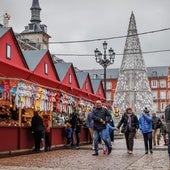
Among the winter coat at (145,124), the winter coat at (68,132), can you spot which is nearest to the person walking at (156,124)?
the winter coat at (68,132)

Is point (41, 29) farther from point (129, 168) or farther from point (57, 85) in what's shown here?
point (129, 168)

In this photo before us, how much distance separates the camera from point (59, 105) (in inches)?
832

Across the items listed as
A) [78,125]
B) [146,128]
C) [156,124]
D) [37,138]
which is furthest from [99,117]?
[156,124]

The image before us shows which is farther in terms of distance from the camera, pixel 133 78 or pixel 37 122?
pixel 133 78

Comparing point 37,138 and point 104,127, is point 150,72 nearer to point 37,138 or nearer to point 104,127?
point 37,138

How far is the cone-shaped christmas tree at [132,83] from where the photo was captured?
50.4 metres

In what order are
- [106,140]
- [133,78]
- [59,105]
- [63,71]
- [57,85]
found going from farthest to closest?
1. [133,78]
2. [63,71]
3. [57,85]
4. [59,105]
5. [106,140]

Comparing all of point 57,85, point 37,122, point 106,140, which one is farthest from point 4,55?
point 106,140

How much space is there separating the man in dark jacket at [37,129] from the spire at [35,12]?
100587 millimetres

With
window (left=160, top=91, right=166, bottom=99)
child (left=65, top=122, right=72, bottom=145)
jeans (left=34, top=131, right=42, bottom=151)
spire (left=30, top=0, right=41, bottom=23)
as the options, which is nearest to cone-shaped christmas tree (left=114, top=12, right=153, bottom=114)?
child (left=65, top=122, right=72, bottom=145)

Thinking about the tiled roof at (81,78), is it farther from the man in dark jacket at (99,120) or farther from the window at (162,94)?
the window at (162,94)

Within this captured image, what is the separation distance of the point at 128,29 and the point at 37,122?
110 ft

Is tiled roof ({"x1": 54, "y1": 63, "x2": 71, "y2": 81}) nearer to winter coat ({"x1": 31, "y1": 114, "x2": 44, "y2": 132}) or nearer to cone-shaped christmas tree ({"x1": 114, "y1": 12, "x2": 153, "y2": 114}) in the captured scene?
cone-shaped christmas tree ({"x1": 114, "y1": 12, "x2": 153, "y2": 114})

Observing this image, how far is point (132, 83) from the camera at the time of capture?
5166cm
